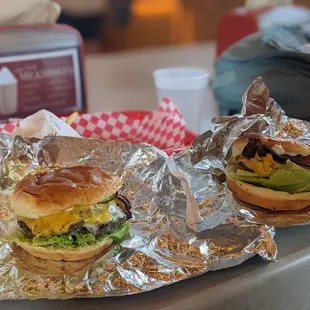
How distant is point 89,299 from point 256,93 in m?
0.44

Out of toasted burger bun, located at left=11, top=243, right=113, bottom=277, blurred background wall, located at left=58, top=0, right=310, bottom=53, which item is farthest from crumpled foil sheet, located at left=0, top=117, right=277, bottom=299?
blurred background wall, located at left=58, top=0, right=310, bottom=53

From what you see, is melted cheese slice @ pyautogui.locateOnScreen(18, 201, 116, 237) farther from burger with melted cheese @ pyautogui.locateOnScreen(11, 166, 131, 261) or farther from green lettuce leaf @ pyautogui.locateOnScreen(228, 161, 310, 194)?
green lettuce leaf @ pyautogui.locateOnScreen(228, 161, 310, 194)

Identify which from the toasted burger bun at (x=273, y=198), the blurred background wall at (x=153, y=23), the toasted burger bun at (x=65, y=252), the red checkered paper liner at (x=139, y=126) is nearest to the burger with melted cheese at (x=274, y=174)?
the toasted burger bun at (x=273, y=198)

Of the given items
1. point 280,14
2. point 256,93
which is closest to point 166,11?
point 280,14

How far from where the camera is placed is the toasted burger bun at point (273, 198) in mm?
845

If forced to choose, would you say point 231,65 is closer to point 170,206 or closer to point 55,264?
point 170,206

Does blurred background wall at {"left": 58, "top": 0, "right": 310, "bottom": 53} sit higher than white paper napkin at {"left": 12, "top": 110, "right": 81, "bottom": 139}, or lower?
lower

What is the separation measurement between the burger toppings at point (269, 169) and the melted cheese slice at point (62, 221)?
25 centimetres

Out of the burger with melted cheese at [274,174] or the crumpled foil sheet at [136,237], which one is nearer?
the crumpled foil sheet at [136,237]

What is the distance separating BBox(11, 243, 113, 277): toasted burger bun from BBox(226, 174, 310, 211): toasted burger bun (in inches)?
9.4

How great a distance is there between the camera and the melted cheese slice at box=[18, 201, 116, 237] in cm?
73

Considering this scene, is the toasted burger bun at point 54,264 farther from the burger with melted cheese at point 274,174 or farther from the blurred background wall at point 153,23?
the blurred background wall at point 153,23

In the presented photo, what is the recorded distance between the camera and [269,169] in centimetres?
85

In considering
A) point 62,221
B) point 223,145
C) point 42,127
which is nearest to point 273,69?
point 223,145
